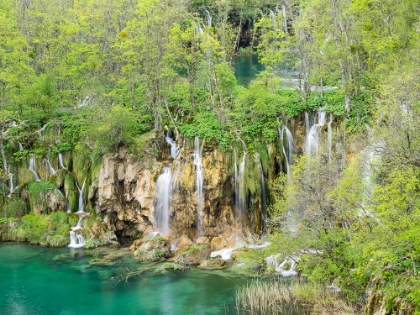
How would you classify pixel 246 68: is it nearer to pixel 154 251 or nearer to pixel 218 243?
pixel 218 243

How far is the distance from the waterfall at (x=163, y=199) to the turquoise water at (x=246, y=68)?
17418 millimetres

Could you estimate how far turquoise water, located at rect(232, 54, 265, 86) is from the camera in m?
51.1

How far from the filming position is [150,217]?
1323 inches

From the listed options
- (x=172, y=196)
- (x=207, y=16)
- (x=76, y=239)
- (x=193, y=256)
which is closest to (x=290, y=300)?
(x=193, y=256)

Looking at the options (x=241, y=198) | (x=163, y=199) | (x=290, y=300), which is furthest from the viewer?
(x=163, y=199)

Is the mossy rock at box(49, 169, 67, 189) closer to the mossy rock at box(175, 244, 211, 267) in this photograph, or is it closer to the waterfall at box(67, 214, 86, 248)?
the waterfall at box(67, 214, 86, 248)

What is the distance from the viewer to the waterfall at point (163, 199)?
1303 inches

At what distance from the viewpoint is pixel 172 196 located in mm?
32812

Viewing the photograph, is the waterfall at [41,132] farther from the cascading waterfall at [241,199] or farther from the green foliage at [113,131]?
the cascading waterfall at [241,199]

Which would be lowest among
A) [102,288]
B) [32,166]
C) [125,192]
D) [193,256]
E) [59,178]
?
[102,288]

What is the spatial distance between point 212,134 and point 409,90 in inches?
624

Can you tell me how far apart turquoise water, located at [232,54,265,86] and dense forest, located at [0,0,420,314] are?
5.40 metres

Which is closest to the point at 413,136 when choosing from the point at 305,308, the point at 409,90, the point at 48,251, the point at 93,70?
the point at 409,90

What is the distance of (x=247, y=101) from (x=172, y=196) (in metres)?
9.11
